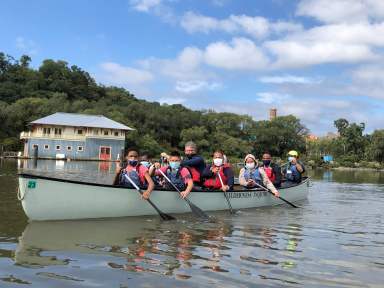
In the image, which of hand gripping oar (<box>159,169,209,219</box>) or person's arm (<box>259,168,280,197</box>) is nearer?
hand gripping oar (<box>159,169,209,219</box>)

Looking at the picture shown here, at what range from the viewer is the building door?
6531 cm

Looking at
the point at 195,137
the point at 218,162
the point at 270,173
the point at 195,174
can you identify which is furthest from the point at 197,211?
the point at 195,137

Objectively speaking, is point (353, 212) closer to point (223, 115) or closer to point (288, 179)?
point (288, 179)

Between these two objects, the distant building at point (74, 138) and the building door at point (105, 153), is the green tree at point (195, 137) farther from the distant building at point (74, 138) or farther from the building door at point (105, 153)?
the building door at point (105, 153)

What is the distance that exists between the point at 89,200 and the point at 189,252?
341cm

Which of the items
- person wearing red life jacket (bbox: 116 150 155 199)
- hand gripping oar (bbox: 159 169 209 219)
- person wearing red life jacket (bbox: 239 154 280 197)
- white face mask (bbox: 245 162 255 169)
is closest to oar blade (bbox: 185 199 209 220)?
hand gripping oar (bbox: 159 169 209 219)

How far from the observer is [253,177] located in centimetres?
1548

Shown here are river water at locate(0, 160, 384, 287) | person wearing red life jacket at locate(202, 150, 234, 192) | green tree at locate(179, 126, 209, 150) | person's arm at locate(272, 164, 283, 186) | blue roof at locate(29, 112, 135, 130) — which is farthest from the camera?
green tree at locate(179, 126, 209, 150)

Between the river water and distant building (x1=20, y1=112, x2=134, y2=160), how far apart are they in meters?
52.3

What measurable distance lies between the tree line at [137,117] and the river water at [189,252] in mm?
59661

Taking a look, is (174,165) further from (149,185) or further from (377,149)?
(377,149)

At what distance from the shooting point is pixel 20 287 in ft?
18.5

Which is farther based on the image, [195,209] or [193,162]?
[193,162]

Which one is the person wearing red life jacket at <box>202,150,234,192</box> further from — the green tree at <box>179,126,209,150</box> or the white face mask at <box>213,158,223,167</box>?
the green tree at <box>179,126,209,150</box>
